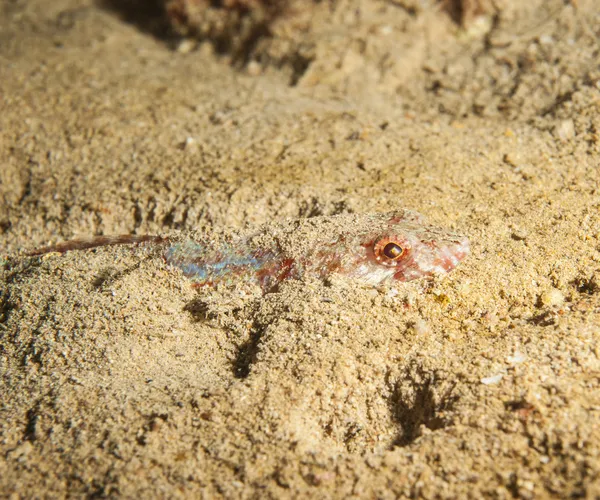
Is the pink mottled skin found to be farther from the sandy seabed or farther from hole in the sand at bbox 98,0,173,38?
hole in the sand at bbox 98,0,173,38

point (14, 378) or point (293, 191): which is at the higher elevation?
point (293, 191)

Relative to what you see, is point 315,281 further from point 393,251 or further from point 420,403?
point 420,403

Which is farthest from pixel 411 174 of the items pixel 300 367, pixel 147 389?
pixel 147 389

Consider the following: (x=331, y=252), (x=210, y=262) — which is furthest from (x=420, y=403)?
(x=210, y=262)

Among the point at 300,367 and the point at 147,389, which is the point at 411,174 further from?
the point at 147,389

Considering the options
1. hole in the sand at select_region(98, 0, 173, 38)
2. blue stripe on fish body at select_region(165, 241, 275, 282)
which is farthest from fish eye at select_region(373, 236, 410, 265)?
hole in the sand at select_region(98, 0, 173, 38)

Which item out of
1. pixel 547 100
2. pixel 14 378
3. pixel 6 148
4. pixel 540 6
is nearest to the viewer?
pixel 14 378
